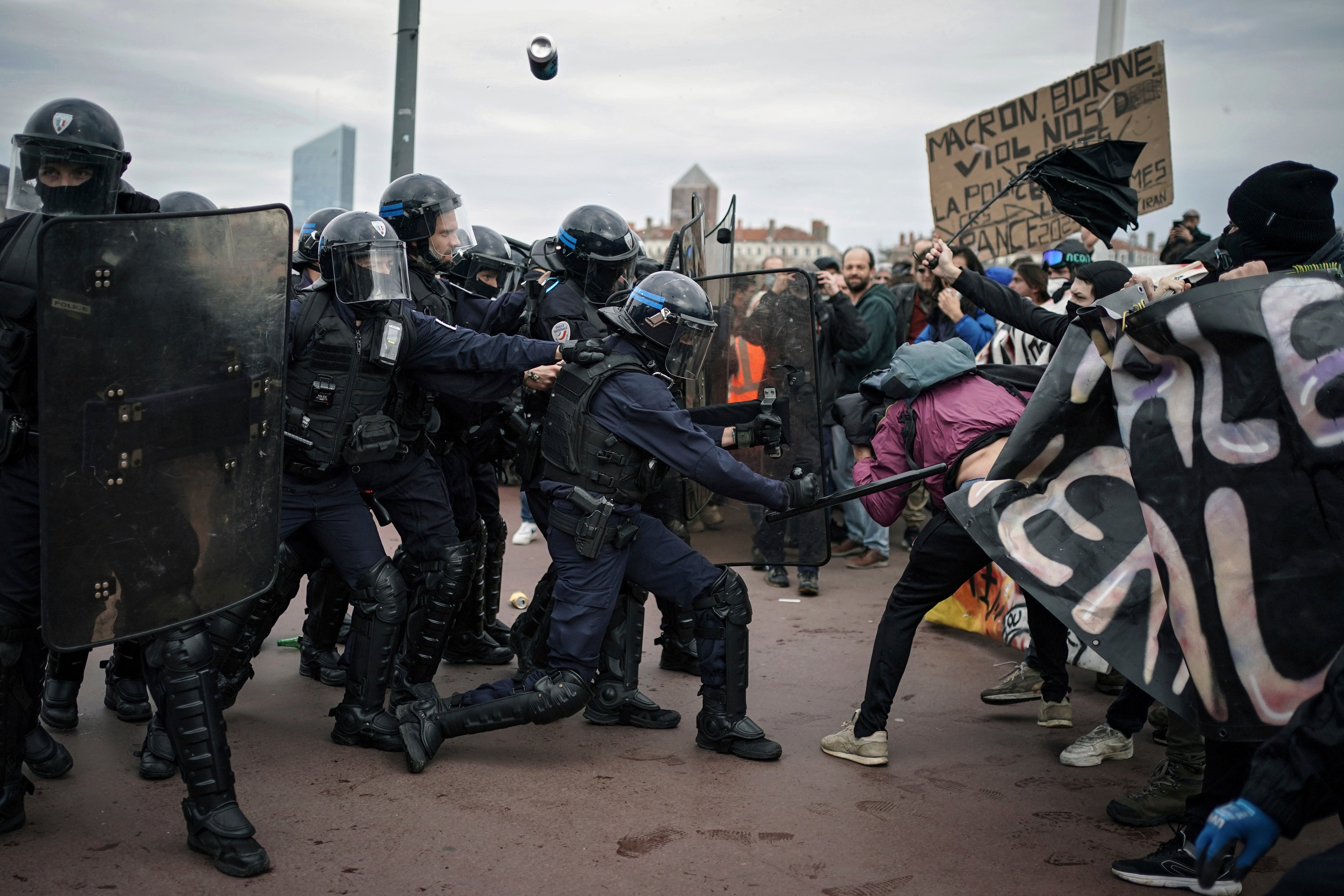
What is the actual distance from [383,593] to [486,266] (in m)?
2.70

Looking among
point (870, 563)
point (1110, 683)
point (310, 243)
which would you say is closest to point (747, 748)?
point (1110, 683)

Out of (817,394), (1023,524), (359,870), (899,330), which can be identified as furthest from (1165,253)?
(359,870)

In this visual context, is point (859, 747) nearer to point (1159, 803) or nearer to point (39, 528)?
point (1159, 803)

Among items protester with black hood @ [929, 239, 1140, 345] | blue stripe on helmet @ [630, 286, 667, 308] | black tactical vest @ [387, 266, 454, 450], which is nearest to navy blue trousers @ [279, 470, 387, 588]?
black tactical vest @ [387, 266, 454, 450]

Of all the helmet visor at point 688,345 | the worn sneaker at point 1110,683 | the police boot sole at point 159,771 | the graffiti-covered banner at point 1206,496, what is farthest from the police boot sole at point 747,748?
the police boot sole at point 159,771

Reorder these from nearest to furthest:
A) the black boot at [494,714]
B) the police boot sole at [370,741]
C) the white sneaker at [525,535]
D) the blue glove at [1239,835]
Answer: the blue glove at [1239,835]
the black boot at [494,714]
the police boot sole at [370,741]
the white sneaker at [525,535]

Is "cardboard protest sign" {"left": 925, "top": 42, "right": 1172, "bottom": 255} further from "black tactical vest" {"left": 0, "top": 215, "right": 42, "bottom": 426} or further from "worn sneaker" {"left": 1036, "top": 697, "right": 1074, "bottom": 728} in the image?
"black tactical vest" {"left": 0, "top": 215, "right": 42, "bottom": 426}

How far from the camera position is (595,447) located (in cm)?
408

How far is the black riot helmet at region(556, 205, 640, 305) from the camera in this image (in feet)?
16.1

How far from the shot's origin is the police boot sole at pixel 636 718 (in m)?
4.66

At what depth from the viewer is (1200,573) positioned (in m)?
2.92

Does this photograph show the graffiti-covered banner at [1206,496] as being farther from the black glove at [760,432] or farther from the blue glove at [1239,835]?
the black glove at [760,432]

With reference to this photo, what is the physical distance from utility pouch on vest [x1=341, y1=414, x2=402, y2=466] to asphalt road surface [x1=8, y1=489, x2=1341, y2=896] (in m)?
1.10

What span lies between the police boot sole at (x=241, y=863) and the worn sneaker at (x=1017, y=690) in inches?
120
